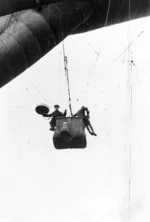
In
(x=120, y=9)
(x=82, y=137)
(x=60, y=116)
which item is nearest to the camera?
(x=82, y=137)

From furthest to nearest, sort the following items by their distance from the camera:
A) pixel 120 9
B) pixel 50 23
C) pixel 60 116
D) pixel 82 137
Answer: pixel 120 9
pixel 50 23
pixel 60 116
pixel 82 137

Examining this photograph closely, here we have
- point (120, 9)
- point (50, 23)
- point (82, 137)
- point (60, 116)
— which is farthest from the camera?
point (120, 9)

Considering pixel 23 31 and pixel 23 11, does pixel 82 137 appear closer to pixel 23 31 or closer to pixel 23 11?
pixel 23 31

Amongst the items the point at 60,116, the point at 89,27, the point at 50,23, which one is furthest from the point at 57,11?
the point at 60,116

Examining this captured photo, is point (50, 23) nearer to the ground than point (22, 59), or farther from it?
farther from it

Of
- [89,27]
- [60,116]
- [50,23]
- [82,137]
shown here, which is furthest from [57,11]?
[82,137]

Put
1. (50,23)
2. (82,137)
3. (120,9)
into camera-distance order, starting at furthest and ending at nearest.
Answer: (120,9) → (50,23) → (82,137)

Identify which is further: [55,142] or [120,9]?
[120,9]

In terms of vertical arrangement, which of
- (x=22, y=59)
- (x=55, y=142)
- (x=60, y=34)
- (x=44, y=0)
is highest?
(x=44, y=0)

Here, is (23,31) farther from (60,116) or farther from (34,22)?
(60,116)
